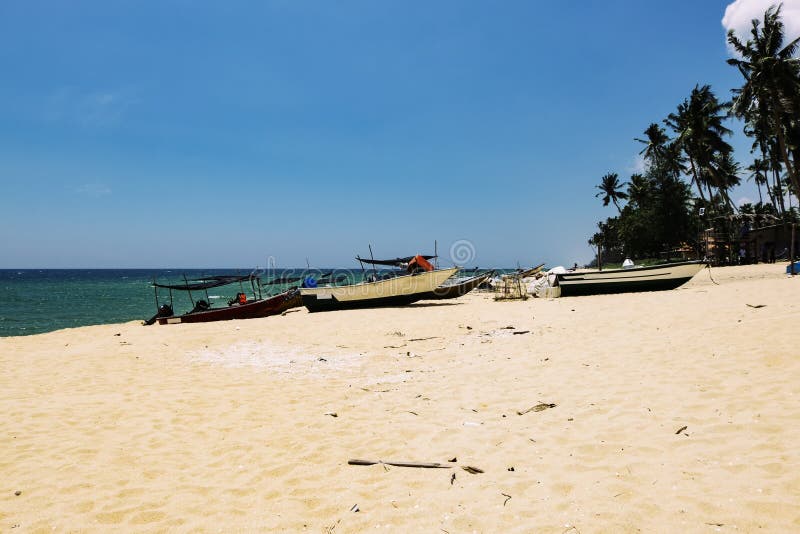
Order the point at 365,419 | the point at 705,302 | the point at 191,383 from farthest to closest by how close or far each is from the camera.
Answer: the point at 705,302 → the point at 191,383 → the point at 365,419

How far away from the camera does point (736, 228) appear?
1800 inches

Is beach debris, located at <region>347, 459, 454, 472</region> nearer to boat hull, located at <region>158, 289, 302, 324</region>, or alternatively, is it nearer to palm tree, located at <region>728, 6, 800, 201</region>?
boat hull, located at <region>158, 289, 302, 324</region>

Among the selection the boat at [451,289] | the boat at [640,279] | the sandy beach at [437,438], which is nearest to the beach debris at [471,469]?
the sandy beach at [437,438]

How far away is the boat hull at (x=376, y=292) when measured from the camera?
72.8ft

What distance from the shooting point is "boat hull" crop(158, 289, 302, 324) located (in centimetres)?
2311

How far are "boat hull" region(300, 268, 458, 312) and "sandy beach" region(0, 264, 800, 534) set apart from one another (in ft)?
39.3

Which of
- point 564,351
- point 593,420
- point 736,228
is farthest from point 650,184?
point 593,420

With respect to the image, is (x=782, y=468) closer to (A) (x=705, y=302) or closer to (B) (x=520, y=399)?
(B) (x=520, y=399)

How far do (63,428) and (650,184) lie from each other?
5925 cm

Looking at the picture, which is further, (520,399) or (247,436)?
(520,399)

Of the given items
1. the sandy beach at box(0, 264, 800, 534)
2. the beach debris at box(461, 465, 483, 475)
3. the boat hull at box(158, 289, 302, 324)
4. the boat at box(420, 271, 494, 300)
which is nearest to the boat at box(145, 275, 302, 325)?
the boat hull at box(158, 289, 302, 324)

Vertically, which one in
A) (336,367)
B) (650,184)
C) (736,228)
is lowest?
(336,367)

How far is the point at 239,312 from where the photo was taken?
23781mm

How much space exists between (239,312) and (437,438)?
2129 cm
